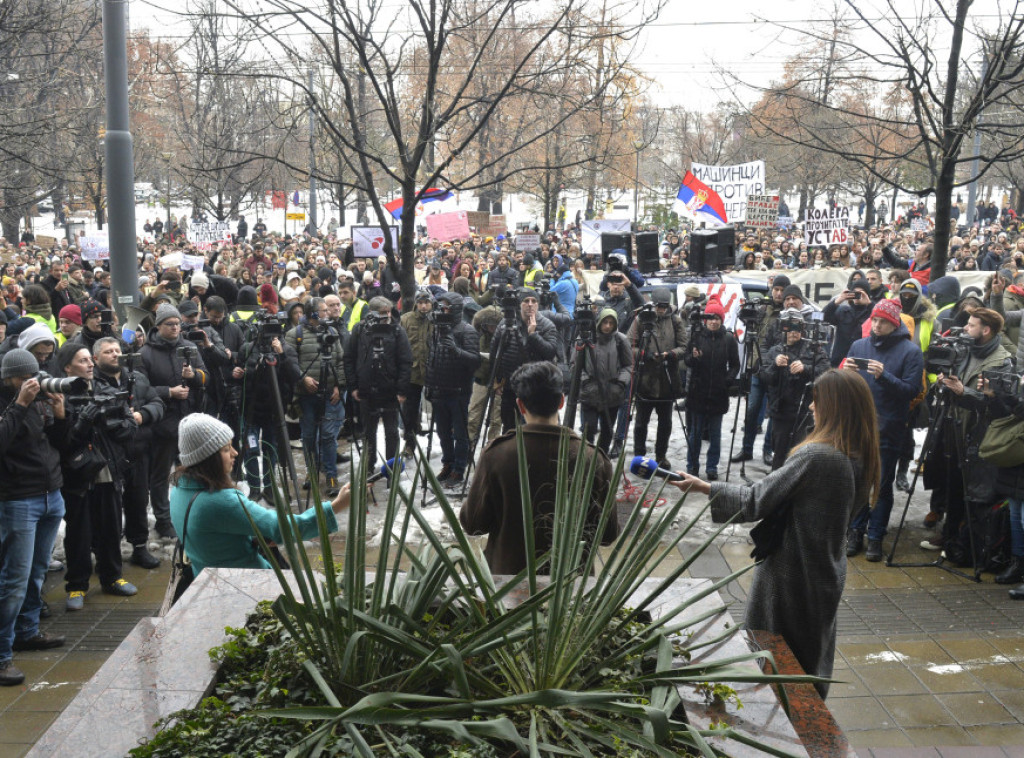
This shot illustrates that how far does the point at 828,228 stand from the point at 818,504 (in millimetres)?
15329

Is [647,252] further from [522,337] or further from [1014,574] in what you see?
[1014,574]

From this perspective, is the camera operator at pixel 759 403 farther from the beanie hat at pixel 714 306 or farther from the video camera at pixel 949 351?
the video camera at pixel 949 351

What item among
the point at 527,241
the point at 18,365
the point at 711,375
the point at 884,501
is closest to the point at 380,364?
the point at 711,375

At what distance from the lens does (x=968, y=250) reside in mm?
21625

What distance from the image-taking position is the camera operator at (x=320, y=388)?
866cm

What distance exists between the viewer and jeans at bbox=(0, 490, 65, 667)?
553 centimetres

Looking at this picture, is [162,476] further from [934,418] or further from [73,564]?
[934,418]

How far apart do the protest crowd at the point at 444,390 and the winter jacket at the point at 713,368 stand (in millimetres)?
18

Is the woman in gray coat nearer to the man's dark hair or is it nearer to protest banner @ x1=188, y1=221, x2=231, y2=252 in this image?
the man's dark hair

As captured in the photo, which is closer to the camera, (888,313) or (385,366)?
(888,313)

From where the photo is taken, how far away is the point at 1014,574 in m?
6.84

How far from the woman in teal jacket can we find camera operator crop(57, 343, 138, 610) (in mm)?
2250

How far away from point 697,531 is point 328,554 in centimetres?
574

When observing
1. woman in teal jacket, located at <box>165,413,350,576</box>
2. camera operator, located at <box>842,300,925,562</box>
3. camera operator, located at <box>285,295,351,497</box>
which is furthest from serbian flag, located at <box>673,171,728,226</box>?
woman in teal jacket, located at <box>165,413,350,576</box>
